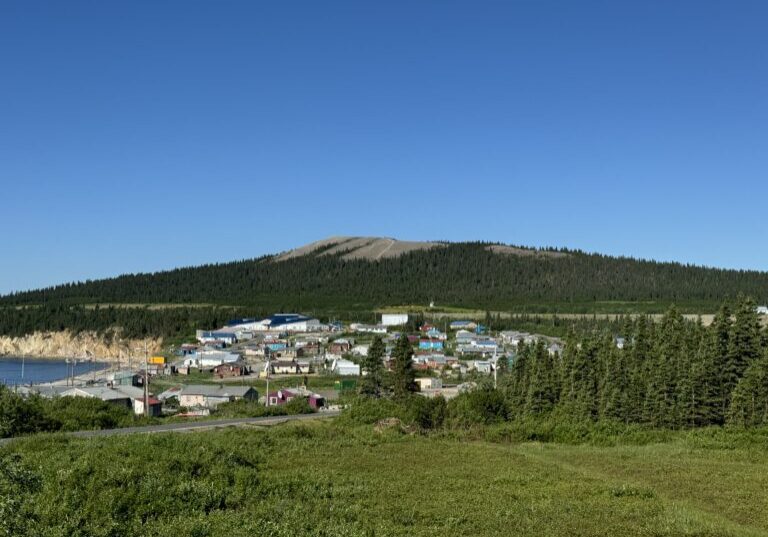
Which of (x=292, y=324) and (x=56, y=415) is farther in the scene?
(x=292, y=324)

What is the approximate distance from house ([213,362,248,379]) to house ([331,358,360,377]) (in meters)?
12.7

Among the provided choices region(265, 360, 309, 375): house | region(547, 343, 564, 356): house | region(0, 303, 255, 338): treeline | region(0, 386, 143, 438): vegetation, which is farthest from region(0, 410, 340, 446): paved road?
region(0, 303, 255, 338): treeline

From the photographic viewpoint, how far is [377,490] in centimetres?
1833

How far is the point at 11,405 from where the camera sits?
30.0m

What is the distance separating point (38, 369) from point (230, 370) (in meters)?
38.4

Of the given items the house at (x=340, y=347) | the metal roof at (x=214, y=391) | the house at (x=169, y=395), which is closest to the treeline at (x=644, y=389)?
the metal roof at (x=214, y=391)

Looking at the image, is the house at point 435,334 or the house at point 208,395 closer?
the house at point 208,395

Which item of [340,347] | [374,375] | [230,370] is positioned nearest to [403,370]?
[374,375]

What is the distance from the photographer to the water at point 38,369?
311ft

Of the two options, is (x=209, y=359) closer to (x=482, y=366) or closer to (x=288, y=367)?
(x=288, y=367)

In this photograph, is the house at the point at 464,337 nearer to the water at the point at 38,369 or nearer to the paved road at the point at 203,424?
the water at the point at 38,369

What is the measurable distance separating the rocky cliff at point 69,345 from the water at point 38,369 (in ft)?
23.6

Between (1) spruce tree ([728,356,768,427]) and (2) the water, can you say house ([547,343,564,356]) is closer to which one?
(1) spruce tree ([728,356,768,427])

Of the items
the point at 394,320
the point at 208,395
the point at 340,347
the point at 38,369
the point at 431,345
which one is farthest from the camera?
the point at 394,320
